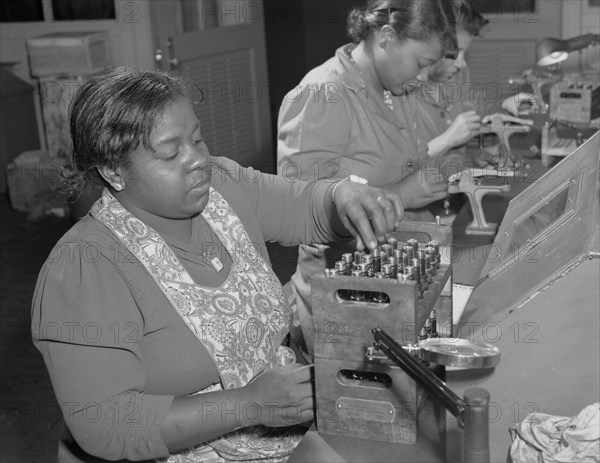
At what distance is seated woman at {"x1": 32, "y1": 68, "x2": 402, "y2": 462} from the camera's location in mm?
1507

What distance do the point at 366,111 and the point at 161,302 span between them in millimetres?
1345

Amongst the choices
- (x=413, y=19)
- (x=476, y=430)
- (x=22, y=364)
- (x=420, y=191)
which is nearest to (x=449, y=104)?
(x=413, y=19)

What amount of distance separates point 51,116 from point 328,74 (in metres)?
4.50

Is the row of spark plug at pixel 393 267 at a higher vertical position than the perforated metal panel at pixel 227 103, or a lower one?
higher

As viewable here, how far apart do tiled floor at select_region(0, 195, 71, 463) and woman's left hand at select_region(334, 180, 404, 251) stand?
201 cm

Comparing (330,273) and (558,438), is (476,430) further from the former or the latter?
(330,273)

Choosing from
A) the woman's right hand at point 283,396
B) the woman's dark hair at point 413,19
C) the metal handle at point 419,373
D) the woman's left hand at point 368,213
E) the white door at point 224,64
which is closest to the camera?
the metal handle at point 419,373

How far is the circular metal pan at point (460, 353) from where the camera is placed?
4.20 ft

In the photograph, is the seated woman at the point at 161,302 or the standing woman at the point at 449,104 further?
the standing woman at the point at 449,104

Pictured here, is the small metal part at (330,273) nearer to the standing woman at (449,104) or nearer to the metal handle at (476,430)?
the metal handle at (476,430)

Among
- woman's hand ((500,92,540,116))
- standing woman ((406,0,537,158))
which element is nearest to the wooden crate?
standing woman ((406,0,537,158))

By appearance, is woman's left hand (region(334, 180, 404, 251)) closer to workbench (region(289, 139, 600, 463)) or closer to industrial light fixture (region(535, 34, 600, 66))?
workbench (region(289, 139, 600, 463))

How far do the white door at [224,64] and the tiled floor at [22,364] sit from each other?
60.6 inches

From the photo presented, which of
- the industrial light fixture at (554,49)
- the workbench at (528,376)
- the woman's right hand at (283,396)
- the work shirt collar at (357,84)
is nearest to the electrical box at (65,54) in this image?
the industrial light fixture at (554,49)
